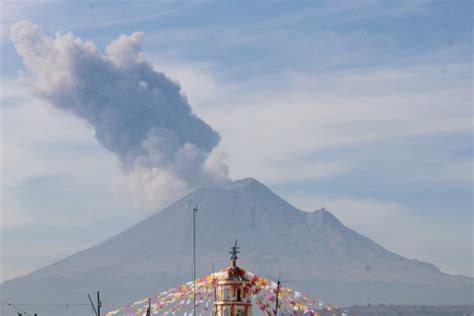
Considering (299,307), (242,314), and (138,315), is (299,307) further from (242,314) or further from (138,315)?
(138,315)

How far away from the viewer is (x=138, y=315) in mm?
112312

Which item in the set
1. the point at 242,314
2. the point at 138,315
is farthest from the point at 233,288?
the point at 138,315

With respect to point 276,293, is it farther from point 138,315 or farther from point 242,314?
point 138,315

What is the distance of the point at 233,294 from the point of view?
106 m

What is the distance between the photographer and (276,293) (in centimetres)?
10575

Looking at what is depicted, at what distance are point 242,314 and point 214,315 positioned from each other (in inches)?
79.5

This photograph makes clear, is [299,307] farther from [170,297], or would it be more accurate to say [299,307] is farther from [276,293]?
[170,297]

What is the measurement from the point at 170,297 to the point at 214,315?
352 cm

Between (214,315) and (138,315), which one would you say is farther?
(138,315)

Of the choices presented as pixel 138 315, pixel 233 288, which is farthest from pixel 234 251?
pixel 138 315

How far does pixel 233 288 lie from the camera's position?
105812 mm

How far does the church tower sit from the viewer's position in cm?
10531

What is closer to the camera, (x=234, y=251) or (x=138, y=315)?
(x=234, y=251)

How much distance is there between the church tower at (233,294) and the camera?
105 metres
